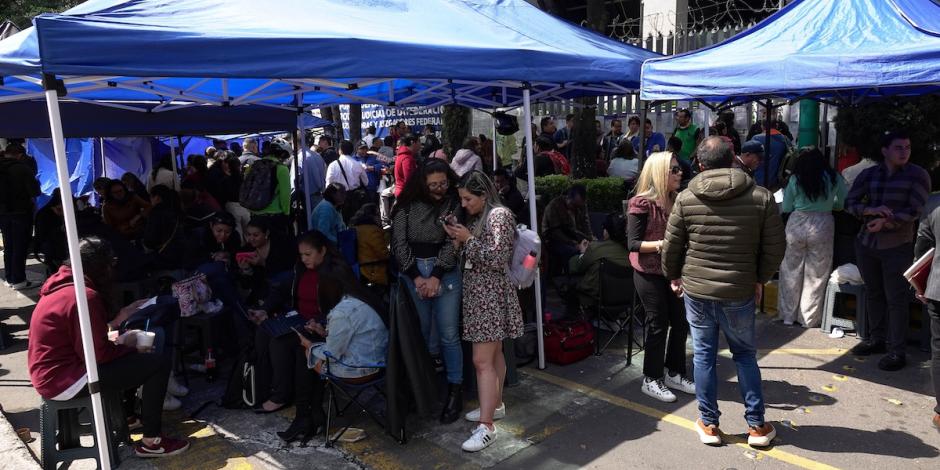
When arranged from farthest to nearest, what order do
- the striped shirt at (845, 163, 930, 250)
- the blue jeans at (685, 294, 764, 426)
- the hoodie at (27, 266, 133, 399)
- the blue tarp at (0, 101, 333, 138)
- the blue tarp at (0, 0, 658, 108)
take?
the blue tarp at (0, 101, 333, 138) → the striped shirt at (845, 163, 930, 250) → the blue jeans at (685, 294, 764, 426) → the hoodie at (27, 266, 133, 399) → the blue tarp at (0, 0, 658, 108)

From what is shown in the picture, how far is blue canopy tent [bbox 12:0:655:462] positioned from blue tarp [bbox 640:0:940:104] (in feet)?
1.71

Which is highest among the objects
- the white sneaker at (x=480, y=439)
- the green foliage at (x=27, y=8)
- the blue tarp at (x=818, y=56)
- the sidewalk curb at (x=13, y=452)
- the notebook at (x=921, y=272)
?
the green foliage at (x=27, y=8)

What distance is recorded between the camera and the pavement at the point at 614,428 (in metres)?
3.97

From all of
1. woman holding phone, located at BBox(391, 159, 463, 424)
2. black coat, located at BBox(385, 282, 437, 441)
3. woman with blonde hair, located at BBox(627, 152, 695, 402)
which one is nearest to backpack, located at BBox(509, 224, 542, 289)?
woman holding phone, located at BBox(391, 159, 463, 424)

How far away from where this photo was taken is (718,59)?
5.17 metres

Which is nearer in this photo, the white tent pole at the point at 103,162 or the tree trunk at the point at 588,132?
the tree trunk at the point at 588,132

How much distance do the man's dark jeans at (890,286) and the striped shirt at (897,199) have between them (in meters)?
0.07

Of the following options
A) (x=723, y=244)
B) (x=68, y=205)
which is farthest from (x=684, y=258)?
(x=68, y=205)

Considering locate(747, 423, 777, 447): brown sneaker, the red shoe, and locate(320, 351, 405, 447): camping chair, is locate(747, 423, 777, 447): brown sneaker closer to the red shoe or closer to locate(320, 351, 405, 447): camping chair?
locate(320, 351, 405, 447): camping chair

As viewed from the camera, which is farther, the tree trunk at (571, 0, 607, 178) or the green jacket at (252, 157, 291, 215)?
the tree trunk at (571, 0, 607, 178)

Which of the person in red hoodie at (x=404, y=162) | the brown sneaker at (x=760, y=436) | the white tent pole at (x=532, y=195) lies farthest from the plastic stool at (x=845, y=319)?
the person in red hoodie at (x=404, y=162)

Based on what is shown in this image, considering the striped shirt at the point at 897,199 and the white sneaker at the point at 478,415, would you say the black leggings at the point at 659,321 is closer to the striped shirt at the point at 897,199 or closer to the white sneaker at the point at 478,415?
the white sneaker at the point at 478,415

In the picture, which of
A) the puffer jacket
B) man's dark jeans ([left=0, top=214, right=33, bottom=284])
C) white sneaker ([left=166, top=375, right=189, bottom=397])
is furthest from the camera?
man's dark jeans ([left=0, top=214, right=33, bottom=284])

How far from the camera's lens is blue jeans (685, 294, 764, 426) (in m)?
3.84
